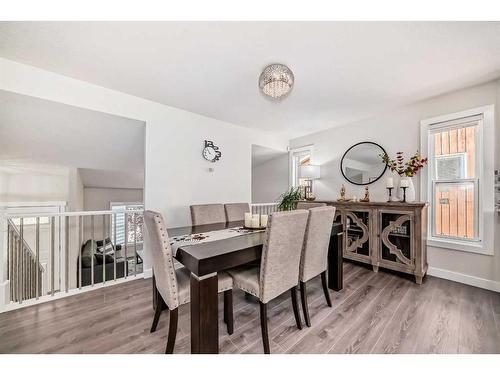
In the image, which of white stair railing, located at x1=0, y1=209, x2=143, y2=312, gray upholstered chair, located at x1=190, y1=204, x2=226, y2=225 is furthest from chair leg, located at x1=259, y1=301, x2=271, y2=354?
white stair railing, located at x1=0, y1=209, x2=143, y2=312

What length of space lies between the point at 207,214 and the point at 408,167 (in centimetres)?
275

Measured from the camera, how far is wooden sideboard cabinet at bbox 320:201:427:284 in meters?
2.39

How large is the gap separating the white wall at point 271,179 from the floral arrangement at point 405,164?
6.59 ft

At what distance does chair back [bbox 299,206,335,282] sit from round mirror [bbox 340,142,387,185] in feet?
6.24

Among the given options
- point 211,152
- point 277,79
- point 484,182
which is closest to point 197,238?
point 277,79

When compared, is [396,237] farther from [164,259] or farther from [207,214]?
[164,259]

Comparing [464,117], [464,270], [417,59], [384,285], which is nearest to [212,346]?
[384,285]

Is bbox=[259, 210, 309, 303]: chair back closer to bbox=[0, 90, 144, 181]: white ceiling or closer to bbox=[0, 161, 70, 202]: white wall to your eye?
bbox=[0, 90, 144, 181]: white ceiling

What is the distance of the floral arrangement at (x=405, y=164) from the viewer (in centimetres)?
265

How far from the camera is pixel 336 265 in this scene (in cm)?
222
